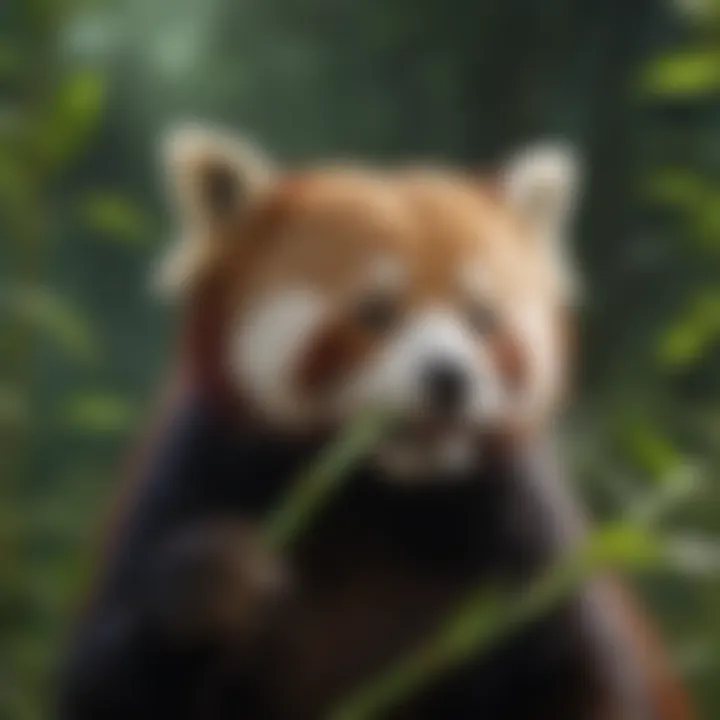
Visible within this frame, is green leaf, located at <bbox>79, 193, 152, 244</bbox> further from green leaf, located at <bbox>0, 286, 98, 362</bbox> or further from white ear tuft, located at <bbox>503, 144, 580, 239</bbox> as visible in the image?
white ear tuft, located at <bbox>503, 144, 580, 239</bbox>

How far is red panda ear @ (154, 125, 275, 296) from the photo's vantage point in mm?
1062

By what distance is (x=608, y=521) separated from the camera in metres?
1.06

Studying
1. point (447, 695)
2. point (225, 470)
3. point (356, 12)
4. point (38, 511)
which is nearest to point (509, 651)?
point (447, 695)

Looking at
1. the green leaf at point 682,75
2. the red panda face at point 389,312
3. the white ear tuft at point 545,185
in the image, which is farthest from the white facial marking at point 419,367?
the green leaf at point 682,75

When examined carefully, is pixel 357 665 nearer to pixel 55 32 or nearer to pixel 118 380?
pixel 118 380

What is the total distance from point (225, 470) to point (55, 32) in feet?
1.00

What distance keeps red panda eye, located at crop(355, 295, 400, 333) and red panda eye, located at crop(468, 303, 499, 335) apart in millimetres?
45

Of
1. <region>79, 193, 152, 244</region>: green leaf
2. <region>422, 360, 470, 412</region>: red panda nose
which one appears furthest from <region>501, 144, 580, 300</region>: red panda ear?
<region>79, 193, 152, 244</region>: green leaf

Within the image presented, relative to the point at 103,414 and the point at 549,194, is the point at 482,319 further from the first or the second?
the point at 103,414

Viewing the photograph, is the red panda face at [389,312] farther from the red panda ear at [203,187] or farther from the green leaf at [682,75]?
the green leaf at [682,75]

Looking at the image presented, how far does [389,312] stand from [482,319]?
0.06 meters

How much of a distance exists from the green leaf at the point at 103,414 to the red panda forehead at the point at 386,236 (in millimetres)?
111

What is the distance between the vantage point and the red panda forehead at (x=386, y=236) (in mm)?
1036

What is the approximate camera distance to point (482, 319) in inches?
40.6
